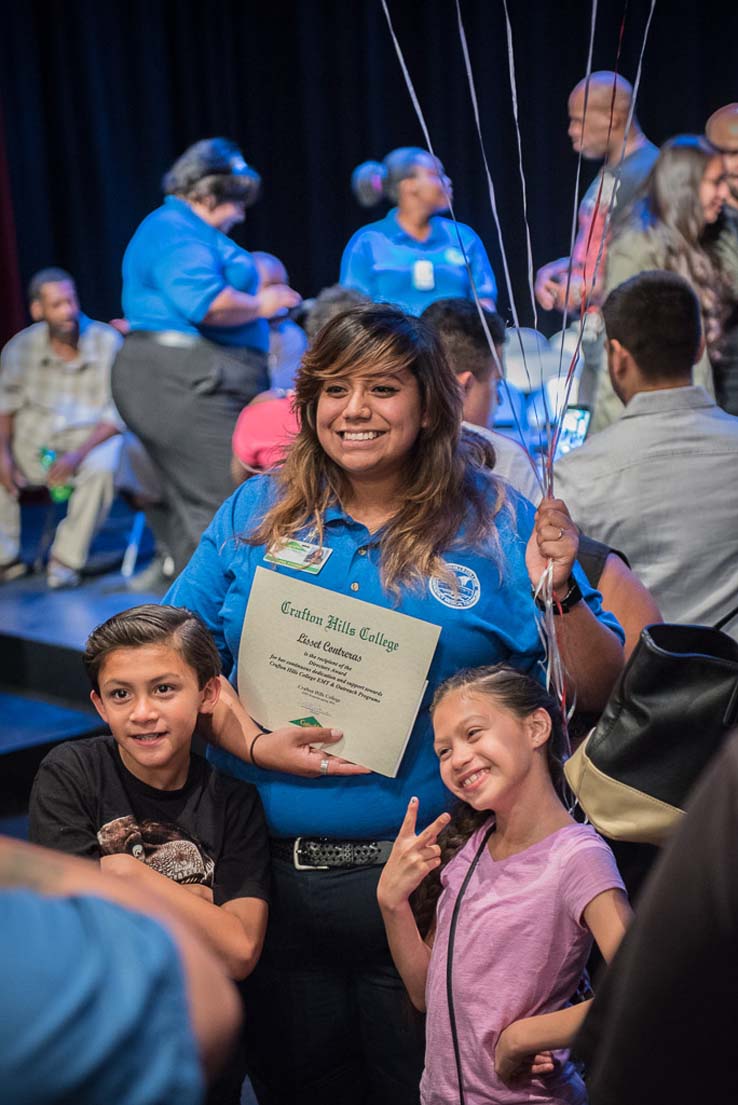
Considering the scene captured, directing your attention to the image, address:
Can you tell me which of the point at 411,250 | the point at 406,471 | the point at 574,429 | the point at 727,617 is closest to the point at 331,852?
the point at 406,471

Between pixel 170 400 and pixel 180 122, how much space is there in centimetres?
454

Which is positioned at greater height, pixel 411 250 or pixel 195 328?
pixel 411 250

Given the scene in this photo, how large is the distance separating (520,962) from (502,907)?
0.06m

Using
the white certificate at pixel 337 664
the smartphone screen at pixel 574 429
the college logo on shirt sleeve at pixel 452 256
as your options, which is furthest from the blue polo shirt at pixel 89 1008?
the college logo on shirt sleeve at pixel 452 256

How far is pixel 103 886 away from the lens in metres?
0.65

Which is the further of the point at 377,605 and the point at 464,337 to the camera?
the point at 464,337

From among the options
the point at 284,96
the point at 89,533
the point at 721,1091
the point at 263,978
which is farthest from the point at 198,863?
the point at 284,96

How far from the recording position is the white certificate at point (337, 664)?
158cm

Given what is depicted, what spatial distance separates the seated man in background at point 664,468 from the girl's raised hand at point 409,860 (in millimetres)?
862

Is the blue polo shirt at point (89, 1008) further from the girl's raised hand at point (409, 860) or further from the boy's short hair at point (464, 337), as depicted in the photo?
the boy's short hair at point (464, 337)

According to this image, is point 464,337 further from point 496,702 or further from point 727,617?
point 496,702

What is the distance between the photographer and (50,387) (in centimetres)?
580

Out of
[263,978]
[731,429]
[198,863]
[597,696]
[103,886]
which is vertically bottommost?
[263,978]

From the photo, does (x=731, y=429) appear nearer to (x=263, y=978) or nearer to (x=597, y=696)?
(x=597, y=696)
